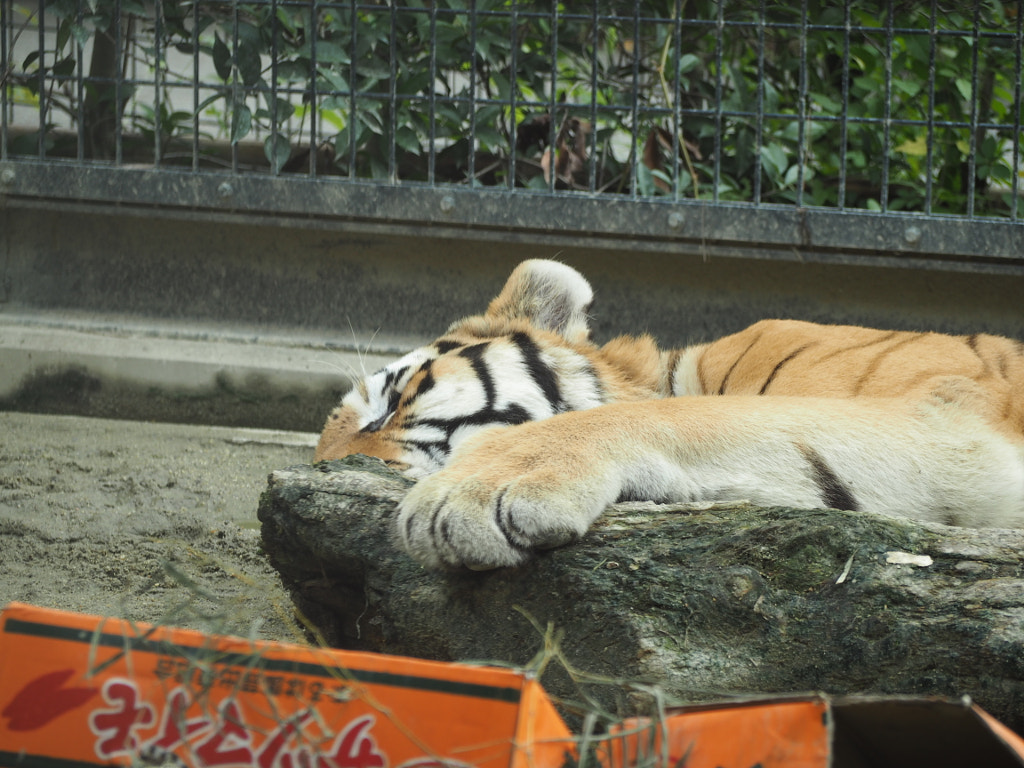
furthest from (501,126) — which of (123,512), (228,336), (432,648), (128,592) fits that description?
(432,648)

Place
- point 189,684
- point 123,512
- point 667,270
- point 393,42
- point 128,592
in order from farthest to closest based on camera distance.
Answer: point 667,270, point 393,42, point 123,512, point 128,592, point 189,684

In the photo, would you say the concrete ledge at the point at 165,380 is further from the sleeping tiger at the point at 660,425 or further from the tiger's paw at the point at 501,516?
the tiger's paw at the point at 501,516

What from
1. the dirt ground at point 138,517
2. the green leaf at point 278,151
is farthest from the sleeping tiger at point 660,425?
the green leaf at point 278,151

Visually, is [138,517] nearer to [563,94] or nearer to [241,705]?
[241,705]

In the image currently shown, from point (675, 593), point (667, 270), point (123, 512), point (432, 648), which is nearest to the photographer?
point (675, 593)

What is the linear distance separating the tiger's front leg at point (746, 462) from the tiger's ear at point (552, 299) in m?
0.72

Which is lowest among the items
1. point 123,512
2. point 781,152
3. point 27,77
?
point 123,512

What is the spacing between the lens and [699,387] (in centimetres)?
206

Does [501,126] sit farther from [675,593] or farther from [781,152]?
[675,593]

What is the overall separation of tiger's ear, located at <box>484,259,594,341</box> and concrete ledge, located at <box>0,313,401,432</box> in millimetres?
1008

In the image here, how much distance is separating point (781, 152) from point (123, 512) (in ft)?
7.58

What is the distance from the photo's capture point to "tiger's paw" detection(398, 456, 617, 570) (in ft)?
3.92

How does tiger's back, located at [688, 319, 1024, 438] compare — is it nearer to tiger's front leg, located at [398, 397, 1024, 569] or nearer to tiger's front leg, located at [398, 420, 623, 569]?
tiger's front leg, located at [398, 397, 1024, 569]

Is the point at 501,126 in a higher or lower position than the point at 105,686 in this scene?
higher
